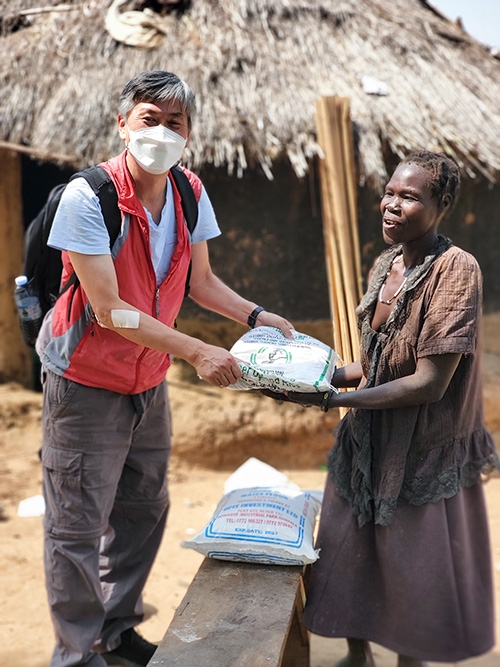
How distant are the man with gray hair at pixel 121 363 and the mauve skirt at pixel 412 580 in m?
0.67

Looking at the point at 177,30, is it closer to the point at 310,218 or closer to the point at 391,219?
the point at 310,218

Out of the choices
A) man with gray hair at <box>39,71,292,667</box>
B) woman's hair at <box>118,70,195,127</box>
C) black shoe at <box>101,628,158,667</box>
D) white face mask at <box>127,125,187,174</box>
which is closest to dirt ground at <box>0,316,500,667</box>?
black shoe at <box>101,628,158,667</box>

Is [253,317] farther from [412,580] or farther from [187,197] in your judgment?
[412,580]

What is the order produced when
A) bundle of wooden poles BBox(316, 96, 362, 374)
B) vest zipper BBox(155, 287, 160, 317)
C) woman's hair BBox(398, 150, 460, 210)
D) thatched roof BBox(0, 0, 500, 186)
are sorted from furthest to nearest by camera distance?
thatched roof BBox(0, 0, 500, 186), bundle of wooden poles BBox(316, 96, 362, 374), vest zipper BBox(155, 287, 160, 317), woman's hair BBox(398, 150, 460, 210)

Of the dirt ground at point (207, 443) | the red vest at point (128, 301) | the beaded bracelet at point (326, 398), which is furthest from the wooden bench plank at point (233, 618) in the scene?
the dirt ground at point (207, 443)

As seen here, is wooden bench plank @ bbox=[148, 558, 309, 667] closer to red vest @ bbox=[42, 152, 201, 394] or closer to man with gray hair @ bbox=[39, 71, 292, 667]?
man with gray hair @ bbox=[39, 71, 292, 667]

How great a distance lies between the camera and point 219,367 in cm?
227

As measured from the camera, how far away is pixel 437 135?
490 cm

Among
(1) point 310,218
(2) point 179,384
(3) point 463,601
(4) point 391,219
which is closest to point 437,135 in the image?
(1) point 310,218

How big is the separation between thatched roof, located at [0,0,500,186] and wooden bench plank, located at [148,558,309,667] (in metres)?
2.86

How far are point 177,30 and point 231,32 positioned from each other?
1.24 ft

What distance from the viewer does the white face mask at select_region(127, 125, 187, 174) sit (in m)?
2.33

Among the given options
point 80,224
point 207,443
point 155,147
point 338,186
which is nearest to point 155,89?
point 155,147

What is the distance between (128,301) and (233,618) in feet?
3.31
